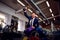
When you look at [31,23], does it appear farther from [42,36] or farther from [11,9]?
[11,9]

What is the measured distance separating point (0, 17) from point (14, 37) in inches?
124

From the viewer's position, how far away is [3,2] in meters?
6.00

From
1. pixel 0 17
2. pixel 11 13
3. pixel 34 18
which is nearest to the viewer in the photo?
pixel 34 18

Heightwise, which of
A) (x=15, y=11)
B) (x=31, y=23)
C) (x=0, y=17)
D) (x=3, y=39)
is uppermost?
(x=15, y=11)

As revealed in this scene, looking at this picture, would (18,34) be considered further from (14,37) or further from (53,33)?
(53,33)

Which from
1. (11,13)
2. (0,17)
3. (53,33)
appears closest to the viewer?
(53,33)

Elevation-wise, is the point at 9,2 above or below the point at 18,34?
above

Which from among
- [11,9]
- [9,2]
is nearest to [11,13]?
[11,9]

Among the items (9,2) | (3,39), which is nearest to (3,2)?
(9,2)

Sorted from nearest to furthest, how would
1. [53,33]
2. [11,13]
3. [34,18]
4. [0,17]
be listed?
[53,33]
[34,18]
[0,17]
[11,13]

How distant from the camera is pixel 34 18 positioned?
2779 millimetres

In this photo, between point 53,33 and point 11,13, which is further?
point 11,13

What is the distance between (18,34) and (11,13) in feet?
13.4

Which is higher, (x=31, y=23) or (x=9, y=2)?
(x=9, y=2)
